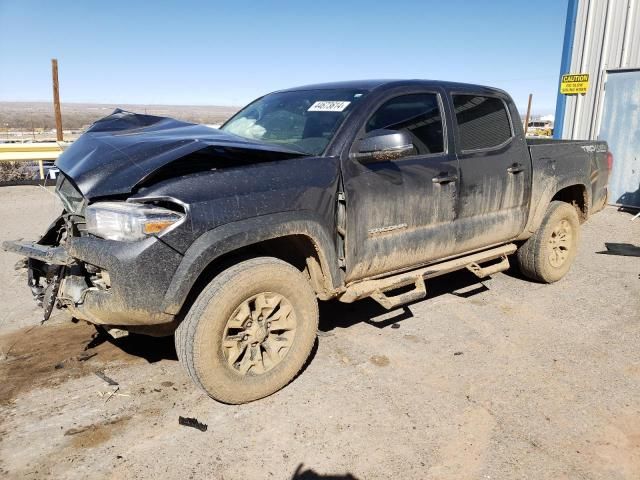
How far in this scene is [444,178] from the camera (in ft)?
13.1

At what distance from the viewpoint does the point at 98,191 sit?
2.82 metres

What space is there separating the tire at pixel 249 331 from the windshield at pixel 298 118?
0.95 meters

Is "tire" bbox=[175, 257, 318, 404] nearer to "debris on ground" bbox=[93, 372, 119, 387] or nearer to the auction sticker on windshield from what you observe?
"debris on ground" bbox=[93, 372, 119, 387]

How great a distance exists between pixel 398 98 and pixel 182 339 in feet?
7.74

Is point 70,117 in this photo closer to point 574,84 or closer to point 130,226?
point 574,84

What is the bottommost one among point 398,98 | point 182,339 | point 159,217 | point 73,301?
point 182,339

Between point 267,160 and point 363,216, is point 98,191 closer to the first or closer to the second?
point 267,160

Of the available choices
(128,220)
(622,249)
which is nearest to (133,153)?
(128,220)

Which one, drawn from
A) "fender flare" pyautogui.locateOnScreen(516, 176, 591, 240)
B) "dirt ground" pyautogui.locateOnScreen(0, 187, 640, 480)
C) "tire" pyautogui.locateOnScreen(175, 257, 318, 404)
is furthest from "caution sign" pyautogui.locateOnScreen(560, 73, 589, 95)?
"tire" pyautogui.locateOnScreen(175, 257, 318, 404)

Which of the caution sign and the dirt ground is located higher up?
the caution sign

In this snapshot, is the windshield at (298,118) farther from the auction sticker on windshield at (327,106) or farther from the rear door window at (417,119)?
the rear door window at (417,119)

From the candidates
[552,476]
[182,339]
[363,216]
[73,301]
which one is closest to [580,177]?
[363,216]

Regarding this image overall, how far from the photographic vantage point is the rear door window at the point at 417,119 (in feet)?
12.5

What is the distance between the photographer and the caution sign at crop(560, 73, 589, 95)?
10.3m
